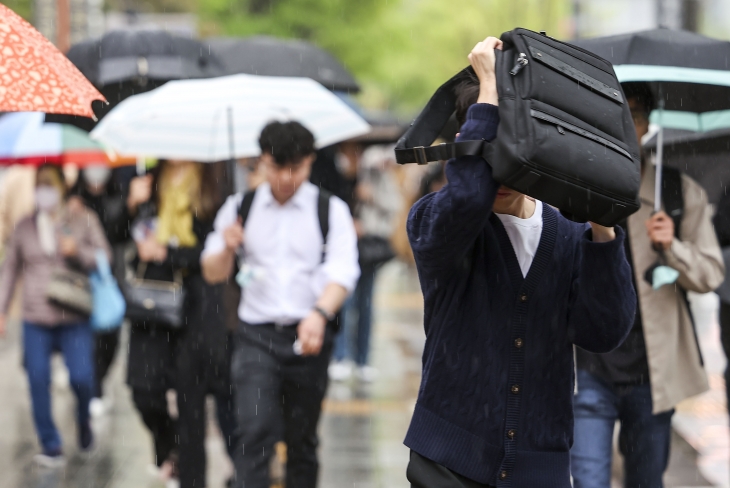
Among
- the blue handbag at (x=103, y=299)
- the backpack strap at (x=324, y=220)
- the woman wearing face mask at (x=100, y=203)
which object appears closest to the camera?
the backpack strap at (x=324, y=220)

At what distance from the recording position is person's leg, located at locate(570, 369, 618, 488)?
4418 millimetres

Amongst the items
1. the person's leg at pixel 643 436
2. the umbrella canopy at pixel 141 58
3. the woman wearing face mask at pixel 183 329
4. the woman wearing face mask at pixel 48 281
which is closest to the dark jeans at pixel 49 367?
the woman wearing face mask at pixel 48 281

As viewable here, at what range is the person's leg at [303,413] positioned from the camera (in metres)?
5.40

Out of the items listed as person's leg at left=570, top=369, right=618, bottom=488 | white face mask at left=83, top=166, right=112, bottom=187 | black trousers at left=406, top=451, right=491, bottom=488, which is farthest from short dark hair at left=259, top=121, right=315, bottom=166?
white face mask at left=83, top=166, right=112, bottom=187

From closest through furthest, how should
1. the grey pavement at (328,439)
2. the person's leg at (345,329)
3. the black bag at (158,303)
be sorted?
the black bag at (158,303) < the grey pavement at (328,439) < the person's leg at (345,329)

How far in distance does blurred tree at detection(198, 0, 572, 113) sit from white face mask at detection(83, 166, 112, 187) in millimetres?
12658

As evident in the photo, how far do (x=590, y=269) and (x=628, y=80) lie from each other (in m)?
1.65

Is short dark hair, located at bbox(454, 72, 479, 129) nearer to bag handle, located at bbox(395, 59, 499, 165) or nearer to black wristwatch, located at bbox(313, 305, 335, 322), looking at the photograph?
bag handle, located at bbox(395, 59, 499, 165)

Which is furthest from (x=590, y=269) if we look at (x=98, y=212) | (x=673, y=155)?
(x=98, y=212)

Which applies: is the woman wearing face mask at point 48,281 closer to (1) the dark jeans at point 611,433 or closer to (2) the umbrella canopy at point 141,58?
(2) the umbrella canopy at point 141,58

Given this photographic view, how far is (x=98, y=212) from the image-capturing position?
8.35 m

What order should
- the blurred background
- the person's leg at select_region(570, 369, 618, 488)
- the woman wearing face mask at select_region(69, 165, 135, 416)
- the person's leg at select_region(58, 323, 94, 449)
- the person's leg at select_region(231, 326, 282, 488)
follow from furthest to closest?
1. the woman wearing face mask at select_region(69, 165, 135, 416)
2. the person's leg at select_region(58, 323, 94, 449)
3. the blurred background
4. the person's leg at select_region(231, 326, 282, 488)
5. the person's leg at select_region(570, 369, 618, 488)

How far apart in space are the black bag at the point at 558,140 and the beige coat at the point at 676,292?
1783 mm

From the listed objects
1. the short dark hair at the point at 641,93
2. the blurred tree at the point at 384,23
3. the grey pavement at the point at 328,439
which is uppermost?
the blurred tree at the point at 384,23
